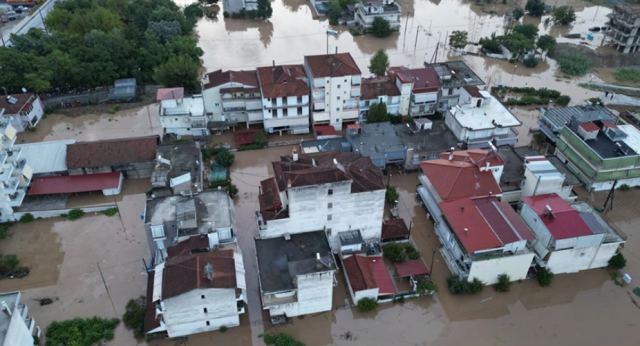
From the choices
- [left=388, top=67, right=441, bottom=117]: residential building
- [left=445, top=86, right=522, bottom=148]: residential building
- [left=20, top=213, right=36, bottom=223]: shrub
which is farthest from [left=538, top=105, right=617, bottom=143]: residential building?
[left=20, top=213, right=36, bottom=223]: shrub

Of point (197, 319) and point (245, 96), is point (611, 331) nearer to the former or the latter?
point (197, 319)

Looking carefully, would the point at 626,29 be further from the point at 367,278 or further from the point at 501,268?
the point at 367,278

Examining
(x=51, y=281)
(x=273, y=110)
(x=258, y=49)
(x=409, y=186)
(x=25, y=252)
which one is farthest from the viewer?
(x=258, y=49)

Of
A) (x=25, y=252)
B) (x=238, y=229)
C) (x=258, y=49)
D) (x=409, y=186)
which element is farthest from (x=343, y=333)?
(x=258, y=49)

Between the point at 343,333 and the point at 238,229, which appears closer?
the point at 343,333

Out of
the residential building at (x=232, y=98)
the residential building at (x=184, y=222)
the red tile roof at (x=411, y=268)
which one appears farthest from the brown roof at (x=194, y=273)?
the residential building at (x=232, y=98)

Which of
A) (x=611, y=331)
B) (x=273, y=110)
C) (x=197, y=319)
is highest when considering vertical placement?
(x=273, y=110)

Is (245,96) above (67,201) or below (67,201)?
above
